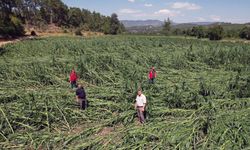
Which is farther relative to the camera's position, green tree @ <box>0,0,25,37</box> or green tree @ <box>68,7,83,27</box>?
green tree @ <box>68,7,83,27</box>

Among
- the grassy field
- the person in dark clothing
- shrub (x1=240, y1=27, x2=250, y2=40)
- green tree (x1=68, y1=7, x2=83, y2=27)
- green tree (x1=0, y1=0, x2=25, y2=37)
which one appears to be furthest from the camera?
green tree (x1=68, y1=7, x2=83, y2=27)

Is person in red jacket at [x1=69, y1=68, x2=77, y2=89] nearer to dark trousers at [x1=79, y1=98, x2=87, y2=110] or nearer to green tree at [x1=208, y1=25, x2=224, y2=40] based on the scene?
dark trousers at [x1=79, y1=98, x2=87, y2=110]

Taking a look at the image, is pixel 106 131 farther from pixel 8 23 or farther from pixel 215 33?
pixel 215 33

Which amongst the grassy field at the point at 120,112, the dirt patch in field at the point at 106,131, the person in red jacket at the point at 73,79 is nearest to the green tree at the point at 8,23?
the grassy field at the point at 120,112

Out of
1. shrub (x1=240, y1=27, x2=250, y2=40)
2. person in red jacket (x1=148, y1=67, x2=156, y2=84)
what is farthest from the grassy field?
shrub (x1=240, y1=27, x2=250, y2=40)

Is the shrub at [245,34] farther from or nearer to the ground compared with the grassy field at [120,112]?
farther from the ground

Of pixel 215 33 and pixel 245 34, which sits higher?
pixel 215 33

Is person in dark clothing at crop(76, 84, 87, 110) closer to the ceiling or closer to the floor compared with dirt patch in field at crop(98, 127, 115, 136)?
closer to the ceiling

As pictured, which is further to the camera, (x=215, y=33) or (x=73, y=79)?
(x=215, y=33)

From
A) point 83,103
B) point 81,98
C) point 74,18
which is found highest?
point 74,18

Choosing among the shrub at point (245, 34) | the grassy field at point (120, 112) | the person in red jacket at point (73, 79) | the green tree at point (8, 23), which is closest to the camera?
the grassy field at point (120, 112)

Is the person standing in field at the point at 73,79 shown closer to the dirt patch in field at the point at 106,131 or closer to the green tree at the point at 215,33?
the dirt patch in field at the point at 106,131

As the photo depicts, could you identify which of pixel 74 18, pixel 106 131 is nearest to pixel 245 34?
pixel 74 18

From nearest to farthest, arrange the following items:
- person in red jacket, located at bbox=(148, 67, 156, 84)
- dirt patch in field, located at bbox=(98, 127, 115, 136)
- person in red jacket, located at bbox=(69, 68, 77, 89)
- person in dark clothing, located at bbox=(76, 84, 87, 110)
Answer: dirt patch in field, located at bbox=(98, 127, 115, 136)
person in dark clothing, located at bbox=(76, 84, 87, 110)
person in red jacket, located at bbox=(69, 68, 77, 89)
person in red jacket, located at bbox=(148, 67, 156, 84)
